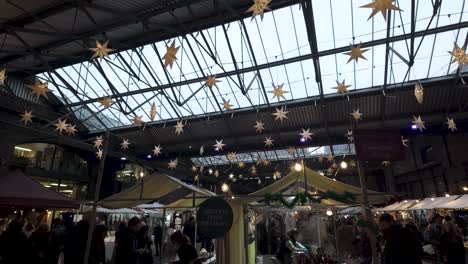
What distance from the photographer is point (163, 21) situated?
11.1 meters

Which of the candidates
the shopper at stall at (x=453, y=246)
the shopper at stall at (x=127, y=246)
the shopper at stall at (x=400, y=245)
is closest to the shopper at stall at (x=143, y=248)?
the shopper at stall at (x=127, y=246)

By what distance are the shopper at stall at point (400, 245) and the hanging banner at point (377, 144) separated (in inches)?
57.2

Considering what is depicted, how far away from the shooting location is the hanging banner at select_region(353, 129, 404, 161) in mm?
3682

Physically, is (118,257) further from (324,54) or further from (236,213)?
(324,54)

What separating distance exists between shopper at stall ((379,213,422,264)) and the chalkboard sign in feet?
8.05

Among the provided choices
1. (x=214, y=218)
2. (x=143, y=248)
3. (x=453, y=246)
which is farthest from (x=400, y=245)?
(x=143, y=248)

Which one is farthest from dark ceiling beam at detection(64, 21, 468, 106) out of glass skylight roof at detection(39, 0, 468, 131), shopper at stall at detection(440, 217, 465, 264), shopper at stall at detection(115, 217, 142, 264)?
shopper at stall at detection(115, 217, 142, 264)

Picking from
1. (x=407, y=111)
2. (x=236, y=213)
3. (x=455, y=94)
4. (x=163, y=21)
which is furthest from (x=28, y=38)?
(x=455, y=94)

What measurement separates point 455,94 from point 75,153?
67.2ft

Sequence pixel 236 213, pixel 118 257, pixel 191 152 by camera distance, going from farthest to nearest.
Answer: pixel 191 152
pixel 236 213
pixel 118 257

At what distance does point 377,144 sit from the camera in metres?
3.71

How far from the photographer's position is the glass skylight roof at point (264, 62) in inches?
429

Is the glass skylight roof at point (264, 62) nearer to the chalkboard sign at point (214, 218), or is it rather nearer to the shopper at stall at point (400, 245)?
the chalkboard sign at point (214, 218)

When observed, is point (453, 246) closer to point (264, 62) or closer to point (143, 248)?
point (143, 248)
